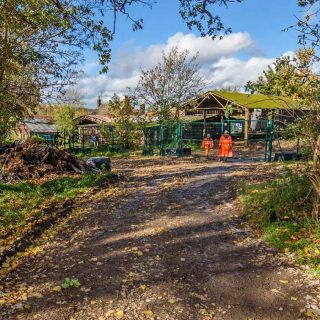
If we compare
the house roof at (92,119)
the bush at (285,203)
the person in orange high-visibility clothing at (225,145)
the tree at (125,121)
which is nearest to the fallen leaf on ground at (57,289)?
the bush at (285,203)

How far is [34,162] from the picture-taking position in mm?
13414

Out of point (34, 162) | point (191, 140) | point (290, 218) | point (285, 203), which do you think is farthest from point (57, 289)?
point (191, 140)

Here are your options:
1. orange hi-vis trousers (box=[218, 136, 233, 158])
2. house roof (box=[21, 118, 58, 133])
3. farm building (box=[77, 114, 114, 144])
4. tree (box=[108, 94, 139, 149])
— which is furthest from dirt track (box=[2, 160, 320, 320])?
house roof (box=[21, 118, 58, 133])

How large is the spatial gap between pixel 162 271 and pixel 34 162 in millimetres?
9425

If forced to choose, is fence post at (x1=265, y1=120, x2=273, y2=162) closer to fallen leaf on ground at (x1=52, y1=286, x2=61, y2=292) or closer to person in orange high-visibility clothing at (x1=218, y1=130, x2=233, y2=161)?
person in orange high-visibility clothing at (x1=218, y1=130, x2=233, y2=161)

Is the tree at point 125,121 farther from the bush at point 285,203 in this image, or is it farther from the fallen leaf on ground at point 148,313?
the fallen leaf on ground at point 148,313

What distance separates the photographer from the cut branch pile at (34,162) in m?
12.6

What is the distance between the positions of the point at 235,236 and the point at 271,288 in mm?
2096

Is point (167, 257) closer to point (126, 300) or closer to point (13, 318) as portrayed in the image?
point (126, 300)

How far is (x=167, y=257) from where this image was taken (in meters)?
5.99

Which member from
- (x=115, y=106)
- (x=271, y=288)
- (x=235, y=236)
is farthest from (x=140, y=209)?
(x=115, y=106)

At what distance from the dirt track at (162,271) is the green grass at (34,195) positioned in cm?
128

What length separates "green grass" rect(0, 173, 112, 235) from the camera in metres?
8.25

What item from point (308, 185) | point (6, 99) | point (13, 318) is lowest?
point (13, 318)
